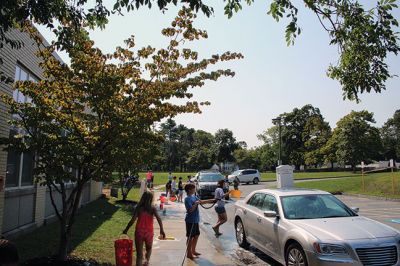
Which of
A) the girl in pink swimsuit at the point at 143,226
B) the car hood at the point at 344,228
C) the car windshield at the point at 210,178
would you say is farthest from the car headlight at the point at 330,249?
the car windshield at the point at 210,178

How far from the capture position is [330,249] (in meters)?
6.12

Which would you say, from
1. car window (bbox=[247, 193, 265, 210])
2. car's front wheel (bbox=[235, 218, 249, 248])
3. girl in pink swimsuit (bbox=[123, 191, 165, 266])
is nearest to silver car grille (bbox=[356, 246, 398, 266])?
car window (bbox=[247, 193, 265, 210])

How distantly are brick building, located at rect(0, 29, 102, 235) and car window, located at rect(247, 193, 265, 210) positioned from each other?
5.25 meters

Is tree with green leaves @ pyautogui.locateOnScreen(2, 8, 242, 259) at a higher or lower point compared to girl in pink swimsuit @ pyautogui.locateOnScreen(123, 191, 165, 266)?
higher

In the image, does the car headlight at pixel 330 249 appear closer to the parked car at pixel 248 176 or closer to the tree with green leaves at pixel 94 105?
the tree with green leaves at pixel 94 105

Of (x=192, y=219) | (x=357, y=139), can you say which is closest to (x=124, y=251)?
(x=192, y=219)

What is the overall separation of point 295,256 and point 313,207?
4.38 ft

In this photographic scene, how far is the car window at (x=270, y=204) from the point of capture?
8198 mm

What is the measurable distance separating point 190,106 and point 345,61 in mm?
3031

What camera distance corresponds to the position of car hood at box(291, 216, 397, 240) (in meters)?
6.29

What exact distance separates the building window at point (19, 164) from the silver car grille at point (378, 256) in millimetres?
7985

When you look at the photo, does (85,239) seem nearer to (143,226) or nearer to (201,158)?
(143,226)

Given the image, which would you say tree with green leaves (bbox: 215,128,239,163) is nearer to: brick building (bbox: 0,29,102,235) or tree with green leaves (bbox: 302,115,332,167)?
tree with green leaves (bbox: 302,115,332,167)

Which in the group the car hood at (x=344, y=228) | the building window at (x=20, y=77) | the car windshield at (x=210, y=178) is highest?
the building window at (x=20, y=77)
